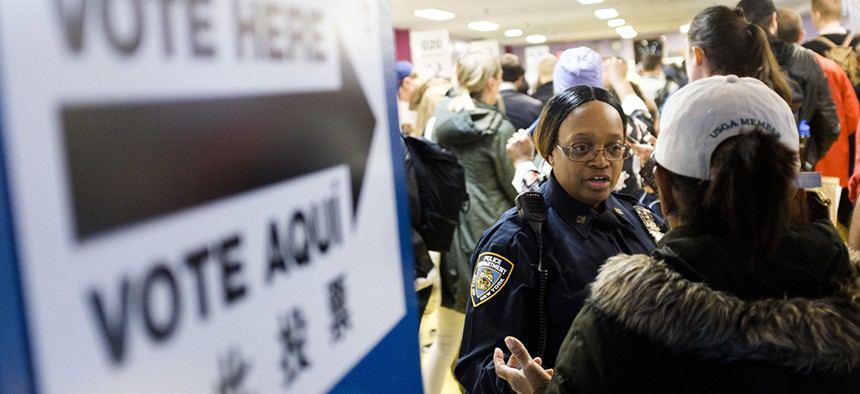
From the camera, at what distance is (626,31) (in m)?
24.3

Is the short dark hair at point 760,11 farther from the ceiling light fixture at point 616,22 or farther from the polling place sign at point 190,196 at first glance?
the ceiling light fixture at point 616,22

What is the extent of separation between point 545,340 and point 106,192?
1.43 m

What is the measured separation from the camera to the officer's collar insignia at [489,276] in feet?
5.80

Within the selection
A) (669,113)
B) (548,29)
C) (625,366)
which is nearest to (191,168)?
(625,366)

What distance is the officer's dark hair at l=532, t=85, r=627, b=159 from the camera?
2031mm

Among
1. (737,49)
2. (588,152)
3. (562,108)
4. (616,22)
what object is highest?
(616,22)

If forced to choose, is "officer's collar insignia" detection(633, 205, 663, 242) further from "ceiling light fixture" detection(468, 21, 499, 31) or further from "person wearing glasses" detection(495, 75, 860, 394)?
"ceiling light fixture" detection(468, 21, 499, 31)

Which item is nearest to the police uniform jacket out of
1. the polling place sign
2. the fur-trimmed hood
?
the fur-trimmed hood

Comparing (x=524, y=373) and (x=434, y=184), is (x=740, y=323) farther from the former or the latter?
(x=434, y=184)

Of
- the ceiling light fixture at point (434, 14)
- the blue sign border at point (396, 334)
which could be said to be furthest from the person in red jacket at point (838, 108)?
the ceiling light fixture at point (434, 14)

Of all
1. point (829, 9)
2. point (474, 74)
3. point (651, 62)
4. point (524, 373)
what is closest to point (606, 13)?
point (651, 62)

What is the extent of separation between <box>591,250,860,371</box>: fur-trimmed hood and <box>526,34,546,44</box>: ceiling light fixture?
22483 millimetres

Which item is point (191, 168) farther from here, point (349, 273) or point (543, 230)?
point (543, 230)

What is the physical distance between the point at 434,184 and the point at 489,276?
1.31 meters
